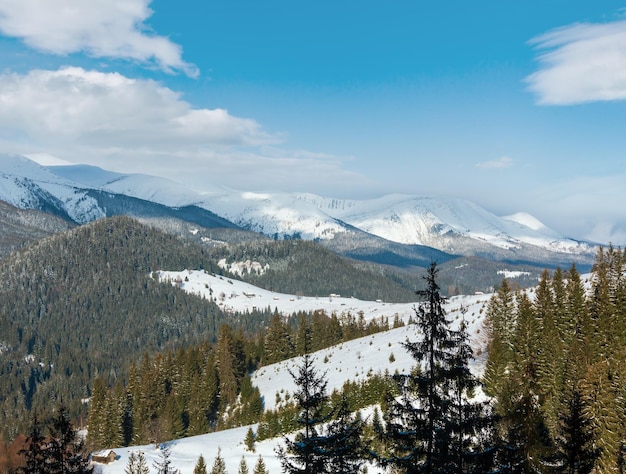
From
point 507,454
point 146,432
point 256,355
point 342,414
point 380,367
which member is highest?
A: point 342,414

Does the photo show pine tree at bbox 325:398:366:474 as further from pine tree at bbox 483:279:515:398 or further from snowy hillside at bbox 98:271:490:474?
snowy hillside at bbox 98:271:490:474

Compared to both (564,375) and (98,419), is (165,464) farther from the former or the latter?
(98,419)

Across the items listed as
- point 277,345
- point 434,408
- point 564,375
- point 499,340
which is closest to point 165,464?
point 434,408

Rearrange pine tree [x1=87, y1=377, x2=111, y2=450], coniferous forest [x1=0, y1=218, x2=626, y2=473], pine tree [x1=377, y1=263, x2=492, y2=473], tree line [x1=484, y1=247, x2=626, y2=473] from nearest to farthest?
pine tree [x1=377, y1=263, x2=492, y2=473] → coniferous forest [x1=0, y1=218, x2=626, y2=473] → tree line [x1=484, y1=247, x2=626, y2=473] → pine tree [x1=87, y1=377, x2=111, y2=450]

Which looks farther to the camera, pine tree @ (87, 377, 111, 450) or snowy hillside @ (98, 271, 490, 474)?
pine tree @ (87, 377, 111, 450)

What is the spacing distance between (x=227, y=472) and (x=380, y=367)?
24.0 m

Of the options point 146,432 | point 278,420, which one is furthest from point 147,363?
point 278,420

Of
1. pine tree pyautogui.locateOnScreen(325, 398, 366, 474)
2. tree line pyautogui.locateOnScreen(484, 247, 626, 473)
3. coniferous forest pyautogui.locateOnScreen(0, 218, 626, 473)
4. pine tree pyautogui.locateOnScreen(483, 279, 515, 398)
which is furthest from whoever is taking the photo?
pine tree pyautogui.locateOnScreen(483, 279, 515, 398)

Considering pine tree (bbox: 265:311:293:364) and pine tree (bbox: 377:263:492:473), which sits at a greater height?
pine tree (bbox: 377:263:492:473)

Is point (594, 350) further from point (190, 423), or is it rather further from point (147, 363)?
point (147, 363)

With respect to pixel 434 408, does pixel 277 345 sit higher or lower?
lower

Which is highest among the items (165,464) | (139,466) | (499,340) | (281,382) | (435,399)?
(435,399)

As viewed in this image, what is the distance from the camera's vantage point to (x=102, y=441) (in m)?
82.1

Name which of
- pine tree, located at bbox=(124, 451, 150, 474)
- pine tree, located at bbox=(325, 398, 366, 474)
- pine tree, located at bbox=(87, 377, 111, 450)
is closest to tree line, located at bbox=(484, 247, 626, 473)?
pine tree, located at bbox=(325, 398, 366, 474)
